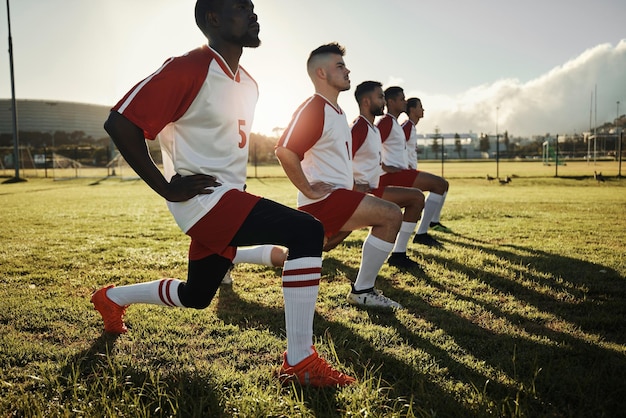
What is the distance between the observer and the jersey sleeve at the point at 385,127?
293 inches

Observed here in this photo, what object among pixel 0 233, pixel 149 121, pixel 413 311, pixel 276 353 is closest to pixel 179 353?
pixel 276 353

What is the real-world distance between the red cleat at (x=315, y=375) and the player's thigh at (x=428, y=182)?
5.60 meters

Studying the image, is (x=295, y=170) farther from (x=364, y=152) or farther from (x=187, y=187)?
(x=364, y=152)

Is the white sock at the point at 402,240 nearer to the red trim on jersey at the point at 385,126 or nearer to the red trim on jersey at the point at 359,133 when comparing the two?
the red trim on jersey at the point at 359,133

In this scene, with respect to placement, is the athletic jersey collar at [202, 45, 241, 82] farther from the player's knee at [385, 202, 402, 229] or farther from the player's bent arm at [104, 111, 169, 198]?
the player's knee at [385, 202, 402, 229]

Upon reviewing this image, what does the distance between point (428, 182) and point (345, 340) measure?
511 centimetres

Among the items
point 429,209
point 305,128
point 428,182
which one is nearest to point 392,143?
point 428,182

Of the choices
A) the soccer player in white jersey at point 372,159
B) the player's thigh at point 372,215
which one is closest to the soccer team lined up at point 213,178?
the player's thigh at point 372,215

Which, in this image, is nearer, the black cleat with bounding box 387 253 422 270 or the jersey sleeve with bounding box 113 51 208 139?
the jersey sleeve with bounding box 113 51 208 139

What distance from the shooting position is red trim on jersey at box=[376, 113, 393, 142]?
743 cm

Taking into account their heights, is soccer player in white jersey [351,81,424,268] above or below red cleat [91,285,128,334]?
above

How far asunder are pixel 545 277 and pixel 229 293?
3.53 m

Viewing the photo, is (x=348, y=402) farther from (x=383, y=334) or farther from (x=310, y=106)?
(x=310, y=106)

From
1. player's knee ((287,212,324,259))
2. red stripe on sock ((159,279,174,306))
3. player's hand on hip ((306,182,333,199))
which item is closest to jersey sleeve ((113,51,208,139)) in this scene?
player's knee ((287,212,324,259))
